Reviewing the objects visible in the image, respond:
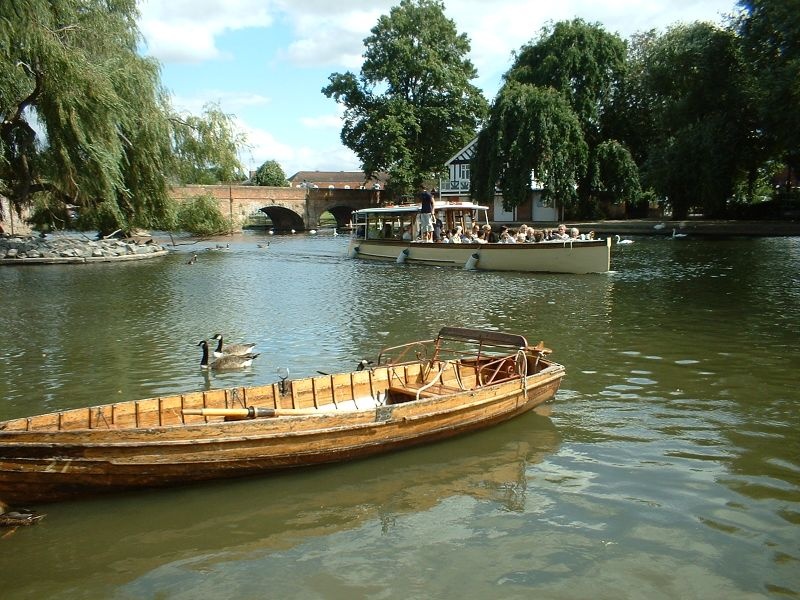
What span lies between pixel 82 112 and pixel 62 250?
7.68 m

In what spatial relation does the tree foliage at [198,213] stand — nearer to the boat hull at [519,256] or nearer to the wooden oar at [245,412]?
the boat hull at [519,256]

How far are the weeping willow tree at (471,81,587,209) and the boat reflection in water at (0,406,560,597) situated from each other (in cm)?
4074

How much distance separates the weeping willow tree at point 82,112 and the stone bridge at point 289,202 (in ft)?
107

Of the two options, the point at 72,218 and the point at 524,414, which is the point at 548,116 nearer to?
the point at 72,218

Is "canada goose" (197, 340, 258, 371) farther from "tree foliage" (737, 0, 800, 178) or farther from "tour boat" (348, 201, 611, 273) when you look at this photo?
"tree foliage" (737, 0, 800, 178)

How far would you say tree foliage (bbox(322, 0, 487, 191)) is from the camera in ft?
209

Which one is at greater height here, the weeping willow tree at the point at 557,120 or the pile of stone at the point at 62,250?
the weeping willow tree at the point at 557,120

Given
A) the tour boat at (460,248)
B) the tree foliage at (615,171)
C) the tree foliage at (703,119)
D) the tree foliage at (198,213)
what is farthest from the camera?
the tree foliage at (615,171)

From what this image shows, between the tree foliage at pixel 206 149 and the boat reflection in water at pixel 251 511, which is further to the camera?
the tree foliage at pixel 206 149

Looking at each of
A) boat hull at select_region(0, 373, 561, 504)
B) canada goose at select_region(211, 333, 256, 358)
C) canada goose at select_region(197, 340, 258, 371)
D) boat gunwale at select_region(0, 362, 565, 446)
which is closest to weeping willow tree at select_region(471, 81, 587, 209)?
canada goose at select_region(211, 333, 256, 358)

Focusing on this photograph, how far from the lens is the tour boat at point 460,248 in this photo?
26.6 metres

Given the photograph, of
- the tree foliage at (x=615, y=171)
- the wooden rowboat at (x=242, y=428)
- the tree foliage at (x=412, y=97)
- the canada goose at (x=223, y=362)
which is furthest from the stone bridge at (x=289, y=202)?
the wooden rowboat at (x=242, y=428)

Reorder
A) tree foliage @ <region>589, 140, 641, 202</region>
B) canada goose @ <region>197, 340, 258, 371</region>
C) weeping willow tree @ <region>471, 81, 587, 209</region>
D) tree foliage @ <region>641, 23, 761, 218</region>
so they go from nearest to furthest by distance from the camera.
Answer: canada goose @ <region>197, 340, 258, 371</region>
tree foliage @ <region>641, 23, 761, 218</region>
weeping willow tree @ <region>471, 81, 587, 209</region>
tree foliage @ <region>589, 140, 641, 202</region>

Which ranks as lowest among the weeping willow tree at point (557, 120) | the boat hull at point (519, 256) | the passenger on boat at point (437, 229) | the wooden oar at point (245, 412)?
the wooden oar at point (245, 412)
